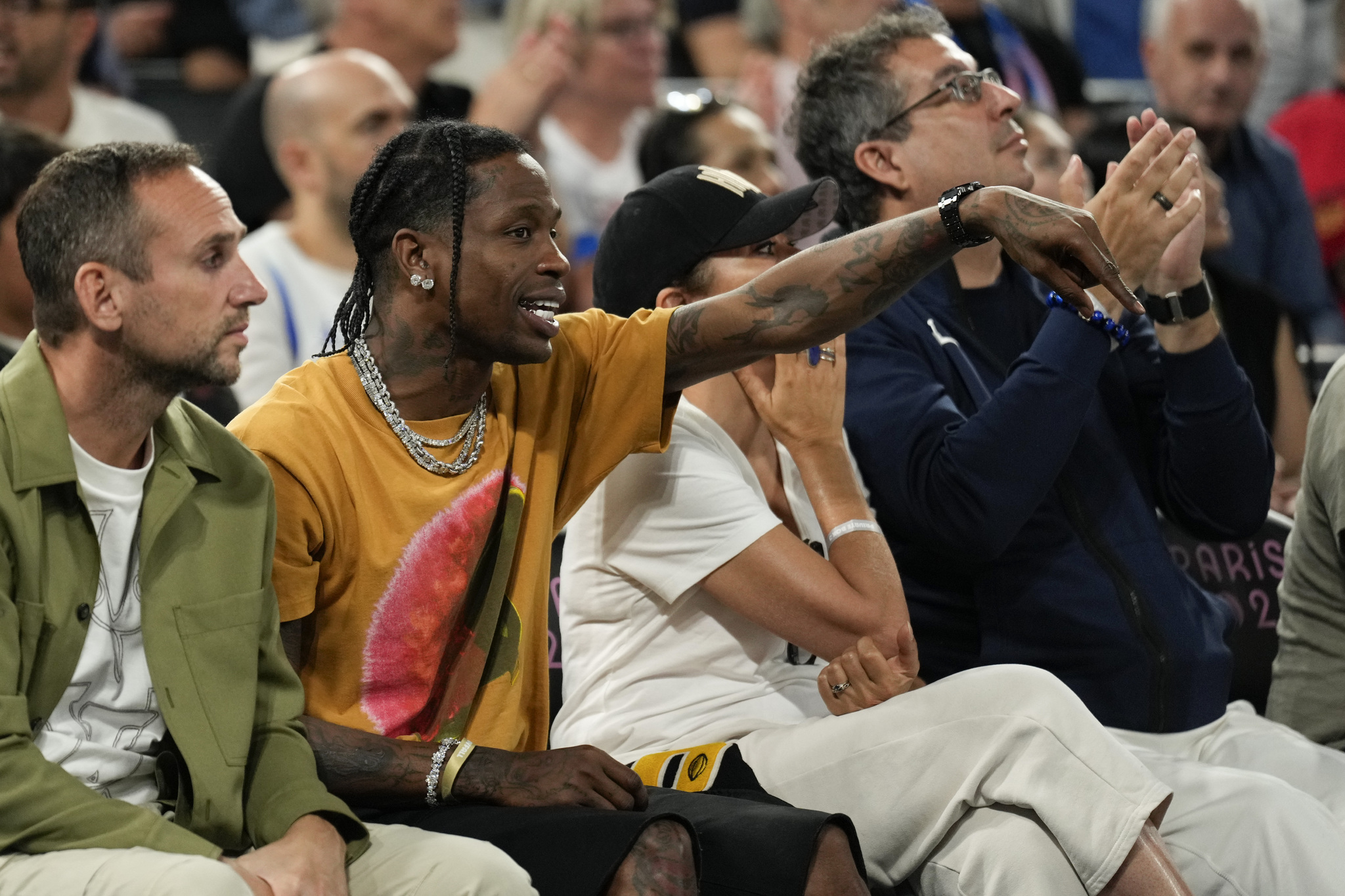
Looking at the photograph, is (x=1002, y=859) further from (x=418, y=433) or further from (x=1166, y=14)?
(x=1166, y=14)

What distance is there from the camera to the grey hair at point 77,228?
2.17 meters

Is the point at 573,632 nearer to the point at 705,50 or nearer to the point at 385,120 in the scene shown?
the point at 385,120

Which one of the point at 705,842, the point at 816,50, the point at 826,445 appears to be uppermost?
the point at 816,50

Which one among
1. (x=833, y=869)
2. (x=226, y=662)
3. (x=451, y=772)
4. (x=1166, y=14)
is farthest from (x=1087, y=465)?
(x=1166, y=14)

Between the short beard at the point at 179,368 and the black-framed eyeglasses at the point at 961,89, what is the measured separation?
4.98 ft

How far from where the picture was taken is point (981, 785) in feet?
7.70

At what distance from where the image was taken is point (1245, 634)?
10.9ft

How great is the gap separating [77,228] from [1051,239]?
1.28 metres

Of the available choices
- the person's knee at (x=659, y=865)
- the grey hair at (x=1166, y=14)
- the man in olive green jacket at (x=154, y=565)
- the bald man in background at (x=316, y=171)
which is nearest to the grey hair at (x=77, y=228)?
the man in olive green jacket at (x=154, y=565)

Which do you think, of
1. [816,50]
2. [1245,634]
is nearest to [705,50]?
[816,50]

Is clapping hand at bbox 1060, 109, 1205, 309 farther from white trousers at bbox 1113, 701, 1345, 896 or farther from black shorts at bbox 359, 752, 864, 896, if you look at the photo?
black shorts at bbox 359, 752, 864, 896

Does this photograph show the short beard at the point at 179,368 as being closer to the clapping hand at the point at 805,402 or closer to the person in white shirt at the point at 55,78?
the clapping hand at the point at 805,402

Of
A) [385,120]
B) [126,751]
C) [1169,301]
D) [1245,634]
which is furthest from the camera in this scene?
[385,120]

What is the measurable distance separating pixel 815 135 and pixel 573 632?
4.04 ft
